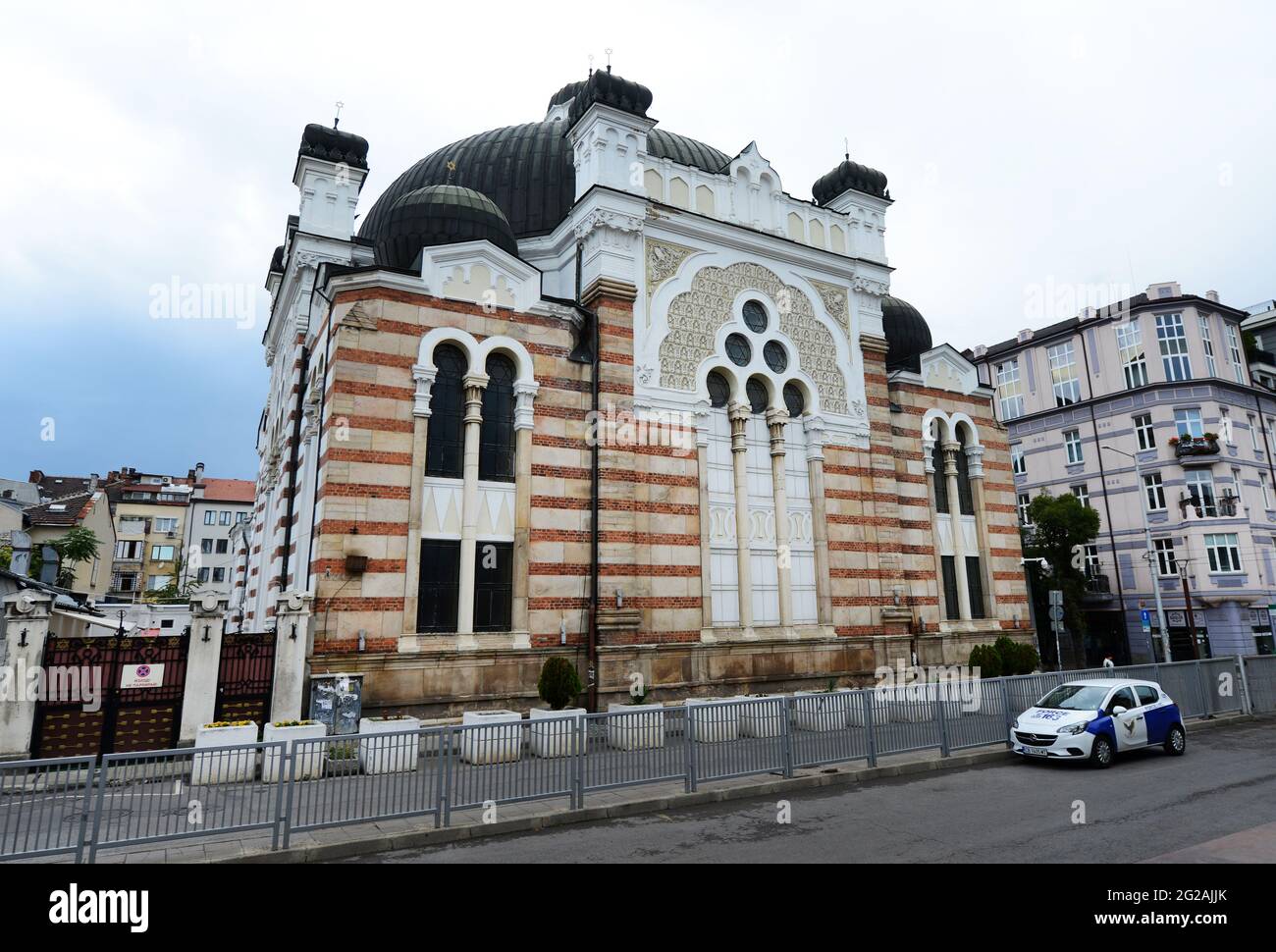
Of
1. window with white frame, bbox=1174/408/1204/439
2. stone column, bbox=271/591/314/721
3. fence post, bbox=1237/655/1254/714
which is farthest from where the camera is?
window with white frame, bbox=1174/408/1204/439

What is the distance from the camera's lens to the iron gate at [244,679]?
14.2m

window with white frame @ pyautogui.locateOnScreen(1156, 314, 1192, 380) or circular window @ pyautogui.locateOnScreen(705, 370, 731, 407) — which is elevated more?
window with white frame @ pyautogui.locateOnScreen(1156, 314, 1192, 380)

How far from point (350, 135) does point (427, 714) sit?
721 inches

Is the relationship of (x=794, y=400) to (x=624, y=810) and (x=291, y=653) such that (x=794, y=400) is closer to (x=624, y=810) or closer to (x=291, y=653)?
(x=624, y=810)

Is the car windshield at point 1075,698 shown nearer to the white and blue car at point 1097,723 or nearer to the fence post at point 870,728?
the white and blue car at point 1097,723

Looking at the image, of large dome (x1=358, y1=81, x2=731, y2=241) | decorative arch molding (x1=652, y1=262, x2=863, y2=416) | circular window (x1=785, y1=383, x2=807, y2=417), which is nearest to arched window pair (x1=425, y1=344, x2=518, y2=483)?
decorative arch molding (x1=652, y1=262, x2=863, y2=416)

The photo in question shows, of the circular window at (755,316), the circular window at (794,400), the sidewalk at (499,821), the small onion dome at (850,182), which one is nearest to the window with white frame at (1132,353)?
the small onion dome at (850,182)

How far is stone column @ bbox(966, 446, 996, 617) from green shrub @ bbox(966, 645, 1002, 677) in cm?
426

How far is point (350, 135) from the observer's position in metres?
22.8


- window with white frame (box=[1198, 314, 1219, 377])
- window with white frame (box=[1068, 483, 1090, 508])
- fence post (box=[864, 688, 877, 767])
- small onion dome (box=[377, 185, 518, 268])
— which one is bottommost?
fence post (box=[864, 688, 877, 767])

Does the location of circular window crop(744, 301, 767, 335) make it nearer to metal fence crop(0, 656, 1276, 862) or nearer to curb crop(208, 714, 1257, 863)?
metal fence crop(0, 656, 1276, 862)

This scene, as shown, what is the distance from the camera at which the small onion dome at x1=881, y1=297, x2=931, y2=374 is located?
86.1 feet

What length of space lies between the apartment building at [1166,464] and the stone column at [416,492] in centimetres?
2923
